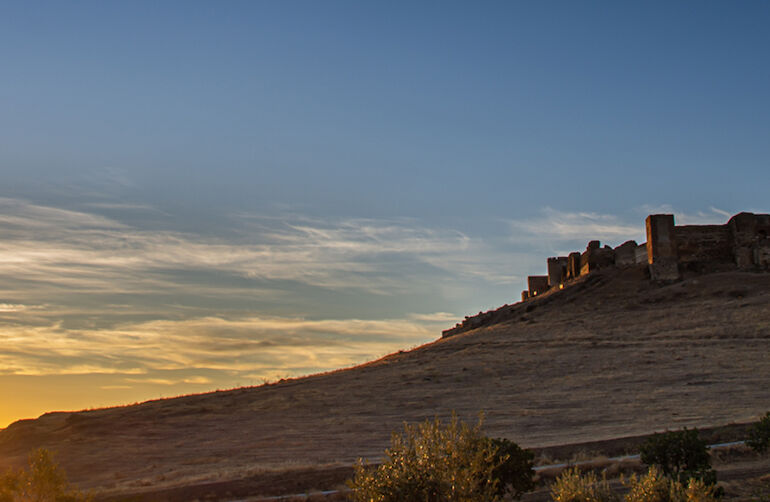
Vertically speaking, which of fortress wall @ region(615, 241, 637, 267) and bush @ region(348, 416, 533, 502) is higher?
fortress wall @ region(615, 241, 637, 267)

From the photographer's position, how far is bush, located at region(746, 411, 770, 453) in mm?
14797

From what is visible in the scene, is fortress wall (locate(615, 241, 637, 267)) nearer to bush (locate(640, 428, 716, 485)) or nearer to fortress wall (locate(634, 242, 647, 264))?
fortress wall (locate(634, 242, 647, 264))

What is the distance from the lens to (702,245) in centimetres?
4909

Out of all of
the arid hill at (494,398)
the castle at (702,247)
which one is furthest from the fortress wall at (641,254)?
the arid hill at (494,398)

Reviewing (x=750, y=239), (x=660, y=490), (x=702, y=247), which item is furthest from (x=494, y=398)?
(x=750, y=239)

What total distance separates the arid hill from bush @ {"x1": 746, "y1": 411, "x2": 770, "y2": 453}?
4.15m

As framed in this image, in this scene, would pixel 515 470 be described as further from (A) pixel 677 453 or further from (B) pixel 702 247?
(B) pixel 702 247

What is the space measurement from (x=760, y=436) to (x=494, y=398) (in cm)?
1349

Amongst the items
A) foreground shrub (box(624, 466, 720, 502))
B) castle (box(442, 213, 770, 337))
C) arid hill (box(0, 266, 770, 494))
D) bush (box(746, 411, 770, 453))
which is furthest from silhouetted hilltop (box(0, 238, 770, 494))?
foreground shrub (box(624, 466, 720, 502))

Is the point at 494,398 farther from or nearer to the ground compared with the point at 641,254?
nearer to the ground

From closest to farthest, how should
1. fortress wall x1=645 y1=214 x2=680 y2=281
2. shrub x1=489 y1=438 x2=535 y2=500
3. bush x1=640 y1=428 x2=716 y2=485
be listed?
shrub x1=489 y1=438 x2=535 y2=500, bush x1=640 y1=428 x2=716 y2=485, fortress wall x1=645 y1=214 x2=680 y2=281

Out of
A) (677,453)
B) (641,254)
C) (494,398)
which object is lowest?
(677,453)

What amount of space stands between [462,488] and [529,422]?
48.1 ft

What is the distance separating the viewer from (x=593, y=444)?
58.7 feet
